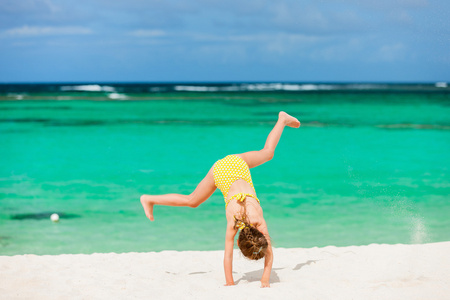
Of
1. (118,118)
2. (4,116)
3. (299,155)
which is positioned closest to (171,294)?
(299,155)

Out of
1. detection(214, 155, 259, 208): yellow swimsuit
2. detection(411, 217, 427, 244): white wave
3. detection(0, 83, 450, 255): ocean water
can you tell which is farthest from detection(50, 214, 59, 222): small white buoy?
detection(411, 217, 427, 244): white wave

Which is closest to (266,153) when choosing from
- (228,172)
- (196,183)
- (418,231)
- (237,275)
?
(228,172)

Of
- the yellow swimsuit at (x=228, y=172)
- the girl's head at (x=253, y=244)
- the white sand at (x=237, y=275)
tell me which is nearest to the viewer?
the girl's head at (x=253, y=244)

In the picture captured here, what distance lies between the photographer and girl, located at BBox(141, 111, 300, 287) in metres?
4.68

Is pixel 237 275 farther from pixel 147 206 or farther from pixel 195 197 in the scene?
pixel 147 206

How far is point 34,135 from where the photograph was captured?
72.5 feet

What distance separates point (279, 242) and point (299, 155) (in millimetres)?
8951

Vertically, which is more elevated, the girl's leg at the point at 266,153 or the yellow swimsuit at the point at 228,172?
the girl's leg at the point at 266,153

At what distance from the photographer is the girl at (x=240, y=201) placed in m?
4.68

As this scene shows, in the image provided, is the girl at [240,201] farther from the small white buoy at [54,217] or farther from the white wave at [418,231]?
the small white buoy at [54,217]

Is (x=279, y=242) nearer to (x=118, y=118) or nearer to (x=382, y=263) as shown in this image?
(x=382, y=263)

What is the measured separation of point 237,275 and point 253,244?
43.5 inches

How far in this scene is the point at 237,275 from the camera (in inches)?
221

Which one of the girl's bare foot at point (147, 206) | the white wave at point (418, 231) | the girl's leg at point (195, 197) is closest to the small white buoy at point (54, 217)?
the girl's bare foot at point (147, 206)
